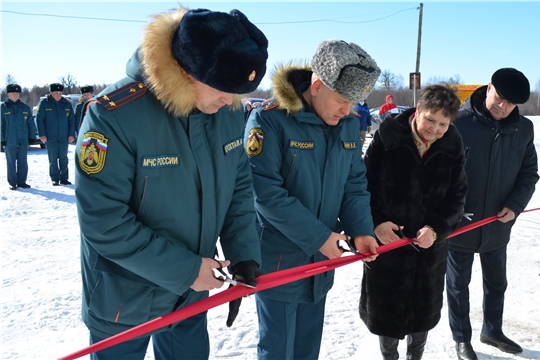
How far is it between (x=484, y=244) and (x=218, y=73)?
2688mm

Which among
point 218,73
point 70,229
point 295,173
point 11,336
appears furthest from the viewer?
point 70,229

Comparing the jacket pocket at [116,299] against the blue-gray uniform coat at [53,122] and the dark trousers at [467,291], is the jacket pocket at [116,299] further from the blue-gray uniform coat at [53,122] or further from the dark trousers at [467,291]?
the blue-gray uniform coat at [53,122]

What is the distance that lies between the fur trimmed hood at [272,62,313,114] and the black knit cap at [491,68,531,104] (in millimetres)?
1517

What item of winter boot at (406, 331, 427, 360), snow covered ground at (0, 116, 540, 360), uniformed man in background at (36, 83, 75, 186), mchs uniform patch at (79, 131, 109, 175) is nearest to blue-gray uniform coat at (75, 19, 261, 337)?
mchs uniform patch at (79, 131, 109, 175)

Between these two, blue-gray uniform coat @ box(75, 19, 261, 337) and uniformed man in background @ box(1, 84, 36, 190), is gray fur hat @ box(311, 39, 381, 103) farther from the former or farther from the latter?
uniformed man in background @ box(1, 84, 36, 190)

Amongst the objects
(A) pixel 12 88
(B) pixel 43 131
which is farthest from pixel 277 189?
(A) pixel 12 88

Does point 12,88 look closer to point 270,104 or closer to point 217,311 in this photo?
point 217,311

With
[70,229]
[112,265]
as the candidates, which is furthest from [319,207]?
[70,229]

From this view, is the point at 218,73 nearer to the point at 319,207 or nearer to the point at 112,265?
the point at 112,265

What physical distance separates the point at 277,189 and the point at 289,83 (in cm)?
61

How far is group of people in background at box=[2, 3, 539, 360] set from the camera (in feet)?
5.69

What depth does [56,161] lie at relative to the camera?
9.77 meters

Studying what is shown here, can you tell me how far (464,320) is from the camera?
3.46 m

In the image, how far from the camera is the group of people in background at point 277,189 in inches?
68.3
